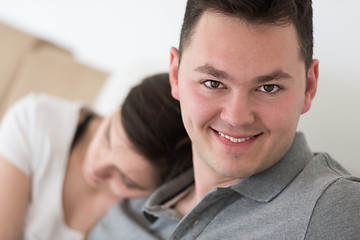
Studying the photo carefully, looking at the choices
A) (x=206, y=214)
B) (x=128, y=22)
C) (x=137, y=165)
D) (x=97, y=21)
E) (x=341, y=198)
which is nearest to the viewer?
(x=341, y=198)

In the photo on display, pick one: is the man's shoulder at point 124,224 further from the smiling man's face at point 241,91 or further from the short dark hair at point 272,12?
the short dark hair at point 272,12

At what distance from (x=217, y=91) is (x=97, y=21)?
1.37 metres

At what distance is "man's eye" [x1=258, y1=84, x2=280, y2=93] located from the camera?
2.64 ft

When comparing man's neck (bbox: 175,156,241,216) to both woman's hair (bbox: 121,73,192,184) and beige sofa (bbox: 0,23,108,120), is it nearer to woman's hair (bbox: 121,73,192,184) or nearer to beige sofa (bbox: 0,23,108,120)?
woman's hair (bbox: 121,73,192,184)

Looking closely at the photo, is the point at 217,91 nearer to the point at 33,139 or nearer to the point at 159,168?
the point at 159,168

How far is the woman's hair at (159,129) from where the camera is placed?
3.96 ft

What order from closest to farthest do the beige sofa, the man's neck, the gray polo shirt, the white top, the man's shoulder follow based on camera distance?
1. the gray polo shirt
2. the man's neck
3. the man's shoulder
4. the white top
5. the beige sofa

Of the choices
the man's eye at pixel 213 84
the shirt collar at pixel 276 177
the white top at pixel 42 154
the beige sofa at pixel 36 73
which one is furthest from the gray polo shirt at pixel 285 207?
the beige sofa at pixel 36 73

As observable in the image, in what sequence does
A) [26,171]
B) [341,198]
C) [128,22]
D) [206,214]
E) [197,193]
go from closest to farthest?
[341,198] → [206,214] → [197,193] → [26,171] → [128,22]

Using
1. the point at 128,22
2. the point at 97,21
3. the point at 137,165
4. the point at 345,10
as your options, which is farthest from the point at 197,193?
the point at 97,21

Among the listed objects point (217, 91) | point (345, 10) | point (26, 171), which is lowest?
point (26, 171)

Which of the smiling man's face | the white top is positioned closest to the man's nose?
the smiling man's face

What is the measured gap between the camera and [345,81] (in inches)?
42.7

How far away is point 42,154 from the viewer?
4.52 ft
